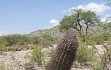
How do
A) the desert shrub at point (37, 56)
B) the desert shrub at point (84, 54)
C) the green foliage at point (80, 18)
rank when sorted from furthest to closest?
→ the green foliage at point (80, 18) → the desert shrub at point (84, 54) → the desert shrub at point (37, 56)

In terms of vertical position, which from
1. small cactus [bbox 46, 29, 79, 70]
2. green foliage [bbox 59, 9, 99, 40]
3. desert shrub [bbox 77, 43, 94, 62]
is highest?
green foliage [bbox 59, 9, 99, 40]

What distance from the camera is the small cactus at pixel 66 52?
391 cm

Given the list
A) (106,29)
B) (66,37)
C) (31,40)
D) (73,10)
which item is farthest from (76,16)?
(66,37)

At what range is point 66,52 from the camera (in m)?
3.91

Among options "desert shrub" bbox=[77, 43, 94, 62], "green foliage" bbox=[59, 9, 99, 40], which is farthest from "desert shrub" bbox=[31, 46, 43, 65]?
"green foliage" bbox=[59, 9, 99, 40]

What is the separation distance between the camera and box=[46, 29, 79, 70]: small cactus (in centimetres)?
391

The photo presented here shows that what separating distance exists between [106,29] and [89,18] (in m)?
30.5

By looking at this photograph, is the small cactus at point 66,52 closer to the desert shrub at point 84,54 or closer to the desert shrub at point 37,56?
the desert shrub at point 37,56

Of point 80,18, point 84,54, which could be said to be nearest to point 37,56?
point 84,54

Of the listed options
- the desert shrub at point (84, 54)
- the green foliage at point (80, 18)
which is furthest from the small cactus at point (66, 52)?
the green foliage at point (80, 18)

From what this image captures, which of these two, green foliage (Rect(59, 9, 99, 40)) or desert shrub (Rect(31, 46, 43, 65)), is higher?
green foliage (Rect(59, 9, 99, 40))

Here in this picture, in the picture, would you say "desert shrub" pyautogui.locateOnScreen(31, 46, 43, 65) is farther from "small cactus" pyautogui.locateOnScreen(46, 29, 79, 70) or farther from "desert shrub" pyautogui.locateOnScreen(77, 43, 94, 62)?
"small cactus" pyautogui.locateOnScreen(46, 29, 79, 70)

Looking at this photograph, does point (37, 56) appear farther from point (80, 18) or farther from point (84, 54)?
point (80, 18)

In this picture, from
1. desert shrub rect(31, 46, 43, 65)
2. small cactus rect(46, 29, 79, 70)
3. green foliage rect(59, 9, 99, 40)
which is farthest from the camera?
green foliage rect(59, 9, 99, 40)
